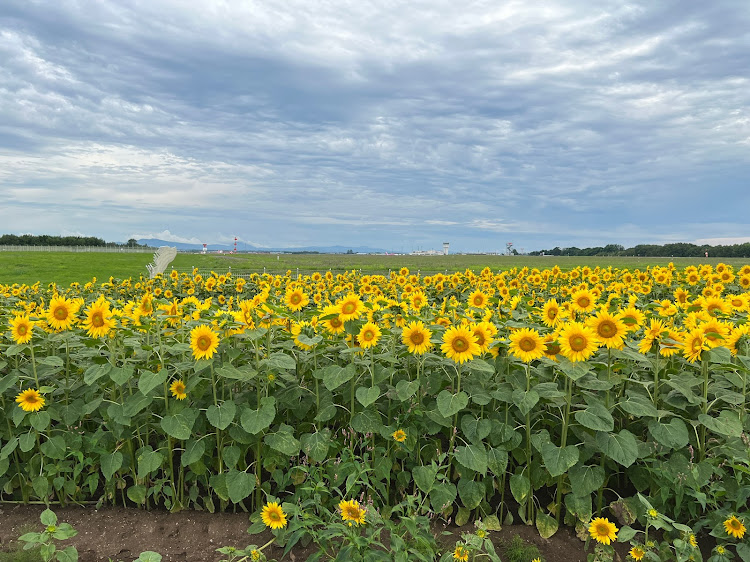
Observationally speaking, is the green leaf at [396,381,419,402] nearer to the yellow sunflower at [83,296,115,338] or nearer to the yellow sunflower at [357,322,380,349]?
the yellow sunflower at [357,322,380,349]

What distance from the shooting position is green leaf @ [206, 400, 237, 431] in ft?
10.6

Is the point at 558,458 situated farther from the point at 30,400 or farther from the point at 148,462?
the point at 30,400

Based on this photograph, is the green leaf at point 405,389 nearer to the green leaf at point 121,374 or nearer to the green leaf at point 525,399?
the green leaf at point 525,399

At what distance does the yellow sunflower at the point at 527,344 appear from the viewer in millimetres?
3230

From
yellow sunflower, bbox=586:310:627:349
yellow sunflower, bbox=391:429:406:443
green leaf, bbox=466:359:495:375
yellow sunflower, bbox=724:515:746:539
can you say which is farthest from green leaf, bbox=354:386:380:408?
yellow sunflower, bbox=724:515:746:539

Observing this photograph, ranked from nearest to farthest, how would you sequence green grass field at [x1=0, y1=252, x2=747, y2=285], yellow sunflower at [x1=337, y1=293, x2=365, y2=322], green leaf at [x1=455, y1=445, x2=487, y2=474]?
1. green leaf at [x1=455, y1=445, x2=487, y2=474]
2. yellow sunflower at [x1=337, y1=293, x2=365, y2=322]
3. green grass field at [x1=0, y1=252, x2=747, y2=285]

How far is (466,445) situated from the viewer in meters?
3.31

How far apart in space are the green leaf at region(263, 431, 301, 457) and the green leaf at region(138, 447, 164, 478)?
75 centimetres

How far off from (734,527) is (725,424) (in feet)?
1.87

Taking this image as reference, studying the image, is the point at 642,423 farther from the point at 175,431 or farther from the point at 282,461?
the point at 175,431

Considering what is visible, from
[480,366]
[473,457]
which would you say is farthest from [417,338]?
[473,457]

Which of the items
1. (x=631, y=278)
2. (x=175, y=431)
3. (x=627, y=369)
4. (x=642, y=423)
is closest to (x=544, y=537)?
(x=642, y=423)

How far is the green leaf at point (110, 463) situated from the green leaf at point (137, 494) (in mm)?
181

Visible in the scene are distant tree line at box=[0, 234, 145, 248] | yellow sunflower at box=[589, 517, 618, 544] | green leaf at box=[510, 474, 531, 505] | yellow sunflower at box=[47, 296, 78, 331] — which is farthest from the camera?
distant tree line at box=[0, 234, 145, 248]
